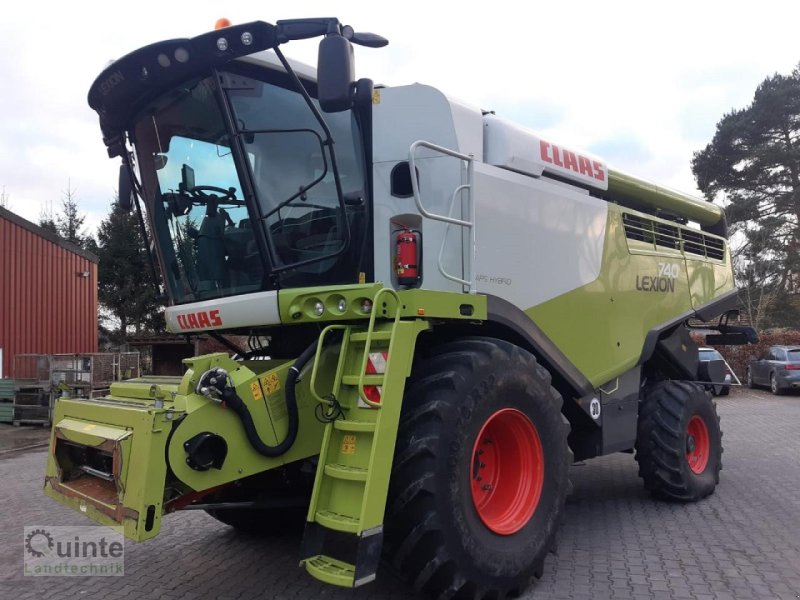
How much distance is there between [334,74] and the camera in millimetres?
3531

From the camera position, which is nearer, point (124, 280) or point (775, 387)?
point (775, 387)

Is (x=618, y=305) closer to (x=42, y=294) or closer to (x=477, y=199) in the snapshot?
(x=477, y=199)

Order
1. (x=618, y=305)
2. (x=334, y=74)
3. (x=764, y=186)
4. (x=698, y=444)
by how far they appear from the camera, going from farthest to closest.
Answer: (x=764, y=186) → (x=698, y=444) → (x=618, y=305) → (x=334, y=74)

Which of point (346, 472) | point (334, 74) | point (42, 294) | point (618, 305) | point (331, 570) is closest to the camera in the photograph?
point (331, 570)

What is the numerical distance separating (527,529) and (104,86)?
3.75 meters

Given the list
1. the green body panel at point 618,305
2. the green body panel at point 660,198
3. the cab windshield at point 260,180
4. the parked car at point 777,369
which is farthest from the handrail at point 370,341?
the parked car at point 777,369

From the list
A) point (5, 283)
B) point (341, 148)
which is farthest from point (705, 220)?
point (5, 283)

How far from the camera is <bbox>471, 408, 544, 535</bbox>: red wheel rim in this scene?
13.0 feet

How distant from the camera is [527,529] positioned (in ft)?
12.9

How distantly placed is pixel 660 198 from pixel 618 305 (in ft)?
5.67

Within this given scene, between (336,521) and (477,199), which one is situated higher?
(477,199)

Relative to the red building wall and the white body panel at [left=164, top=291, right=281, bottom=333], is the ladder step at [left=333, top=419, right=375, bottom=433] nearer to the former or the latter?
the white body panel at [left=164, top=291, right=281, bottom=333]

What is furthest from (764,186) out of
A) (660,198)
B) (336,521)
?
(336,521)

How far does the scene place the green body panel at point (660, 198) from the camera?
238 inches
